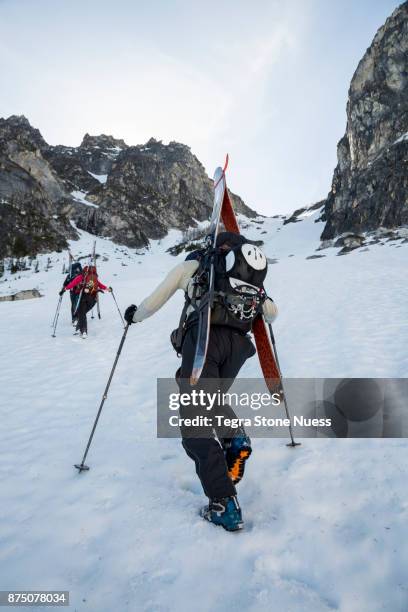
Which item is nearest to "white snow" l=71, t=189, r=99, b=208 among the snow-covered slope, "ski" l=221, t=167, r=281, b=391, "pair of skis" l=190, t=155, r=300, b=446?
the snow-covered slope

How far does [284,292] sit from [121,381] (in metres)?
11.0

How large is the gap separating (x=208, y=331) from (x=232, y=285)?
511 millimetres

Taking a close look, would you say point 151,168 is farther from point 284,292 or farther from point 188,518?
point 188,518

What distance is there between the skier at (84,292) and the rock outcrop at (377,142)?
5526cm

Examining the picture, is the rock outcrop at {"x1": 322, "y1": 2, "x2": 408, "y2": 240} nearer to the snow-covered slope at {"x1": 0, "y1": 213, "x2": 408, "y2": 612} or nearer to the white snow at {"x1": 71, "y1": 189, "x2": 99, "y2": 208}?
the white snow at {"x1": 71, "y1": 189, "x2": 99, "y2": 208}

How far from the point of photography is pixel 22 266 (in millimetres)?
44906

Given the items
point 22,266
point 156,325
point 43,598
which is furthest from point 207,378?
point 22,266

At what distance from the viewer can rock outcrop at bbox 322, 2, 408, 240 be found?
2224 inches

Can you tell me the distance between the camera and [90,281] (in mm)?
10992

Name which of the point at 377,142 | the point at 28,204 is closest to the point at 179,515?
the point at 28,204

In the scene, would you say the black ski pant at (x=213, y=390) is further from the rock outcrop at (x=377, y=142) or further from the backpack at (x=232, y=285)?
the rock outcrop at (x=377, y=142)

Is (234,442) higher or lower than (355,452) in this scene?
higher

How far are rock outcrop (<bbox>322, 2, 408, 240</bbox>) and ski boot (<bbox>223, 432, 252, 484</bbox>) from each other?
59.6m

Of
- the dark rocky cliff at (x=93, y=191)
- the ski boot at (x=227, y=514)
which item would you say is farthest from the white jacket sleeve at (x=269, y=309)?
the dark rocky cliff at (x=93, y=191)
